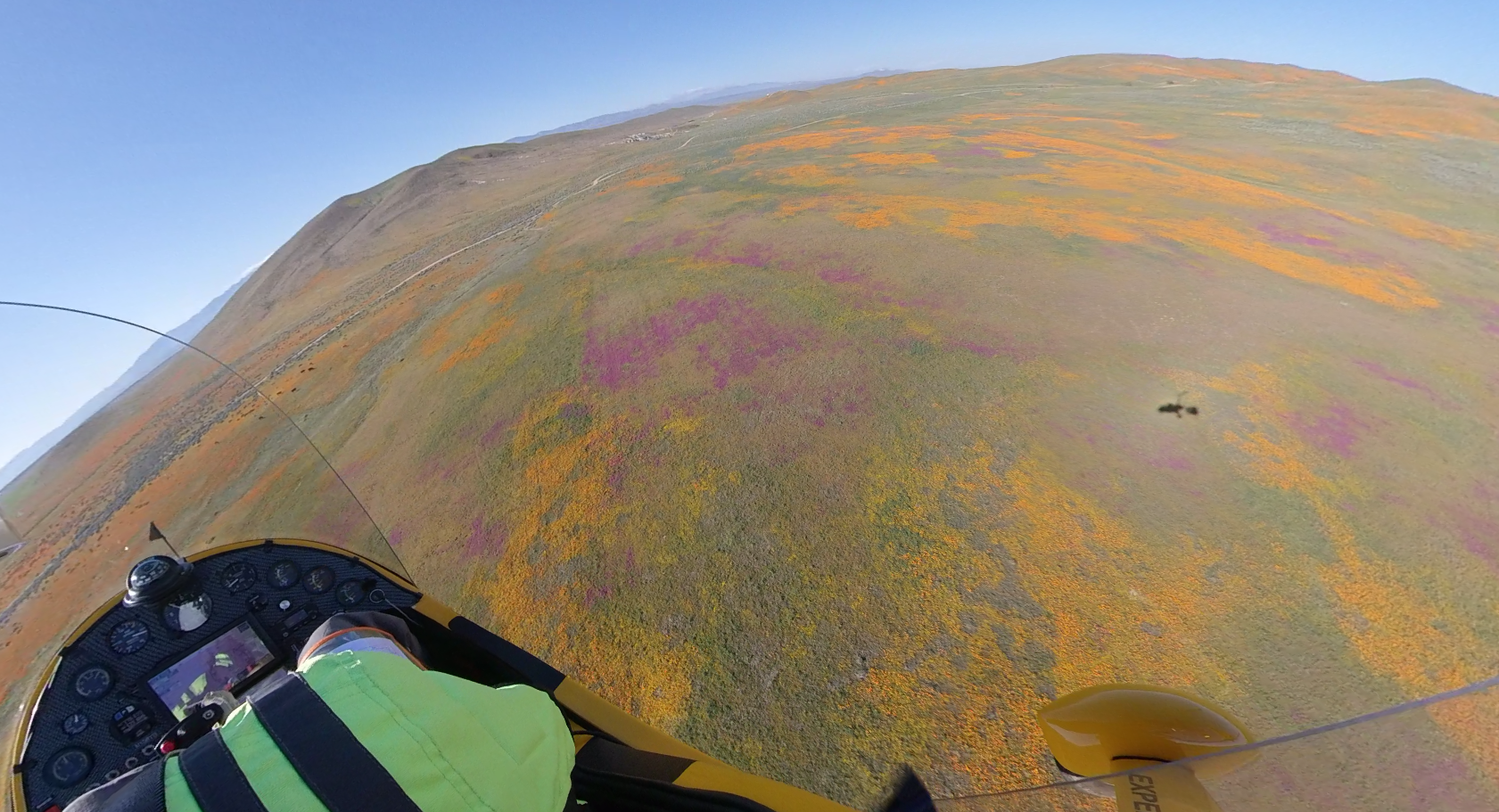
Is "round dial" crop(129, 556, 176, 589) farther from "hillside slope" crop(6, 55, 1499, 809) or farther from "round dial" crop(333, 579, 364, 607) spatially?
"hillside slope" crop(6, 55, 1499, 809)

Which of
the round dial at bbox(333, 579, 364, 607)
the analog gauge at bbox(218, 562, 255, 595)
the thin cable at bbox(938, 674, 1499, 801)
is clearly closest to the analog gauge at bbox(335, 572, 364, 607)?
the round dial at bbox(333, 579, 364, 607)

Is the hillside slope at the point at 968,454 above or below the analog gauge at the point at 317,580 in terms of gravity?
below

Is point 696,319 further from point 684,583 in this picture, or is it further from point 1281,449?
point 1281,449

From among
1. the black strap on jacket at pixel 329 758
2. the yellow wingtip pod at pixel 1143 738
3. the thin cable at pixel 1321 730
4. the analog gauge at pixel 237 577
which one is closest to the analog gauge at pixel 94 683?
the analog gauge at pixel 237 577

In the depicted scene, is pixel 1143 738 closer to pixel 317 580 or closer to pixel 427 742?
pixel 427 742

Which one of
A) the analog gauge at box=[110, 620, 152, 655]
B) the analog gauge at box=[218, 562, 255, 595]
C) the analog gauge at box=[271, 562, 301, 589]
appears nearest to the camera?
the analog gauge at box=[110, 620, 152, 655]

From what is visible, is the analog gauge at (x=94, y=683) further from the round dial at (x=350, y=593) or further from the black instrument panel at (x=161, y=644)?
the round dial at (x=350, y=593)
